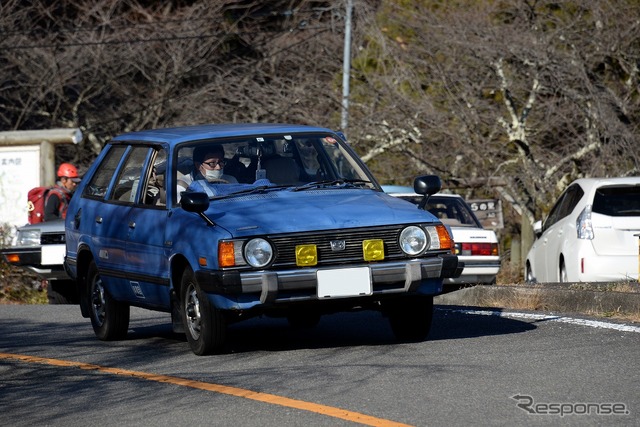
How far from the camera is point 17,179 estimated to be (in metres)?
22.0

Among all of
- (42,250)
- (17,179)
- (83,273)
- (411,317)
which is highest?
(17,179)

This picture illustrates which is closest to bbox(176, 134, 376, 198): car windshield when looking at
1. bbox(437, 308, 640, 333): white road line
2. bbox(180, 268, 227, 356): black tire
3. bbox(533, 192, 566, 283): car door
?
bbox(180, 268, 227, 356): black tire

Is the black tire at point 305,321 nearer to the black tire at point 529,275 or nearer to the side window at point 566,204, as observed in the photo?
the side window at point 566,204

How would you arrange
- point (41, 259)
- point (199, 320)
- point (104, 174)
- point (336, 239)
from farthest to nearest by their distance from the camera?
point (41, 259), point (104, 174), point (199, 320), point (336, 239)

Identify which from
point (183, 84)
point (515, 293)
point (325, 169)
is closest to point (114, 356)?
point (325, 169)

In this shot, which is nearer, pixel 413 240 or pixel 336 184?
pixel 413 240

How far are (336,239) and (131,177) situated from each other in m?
2.35

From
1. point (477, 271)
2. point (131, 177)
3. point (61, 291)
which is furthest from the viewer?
point (61, 291)

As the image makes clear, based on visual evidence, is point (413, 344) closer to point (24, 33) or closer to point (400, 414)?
point (400, 414)

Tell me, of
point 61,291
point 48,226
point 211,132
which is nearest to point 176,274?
point 211,132

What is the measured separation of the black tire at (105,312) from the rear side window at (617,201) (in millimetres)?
5656

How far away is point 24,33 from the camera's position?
96.4 feet

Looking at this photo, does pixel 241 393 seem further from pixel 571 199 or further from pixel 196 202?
pixel 571 199

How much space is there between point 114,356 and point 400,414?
336 cm
